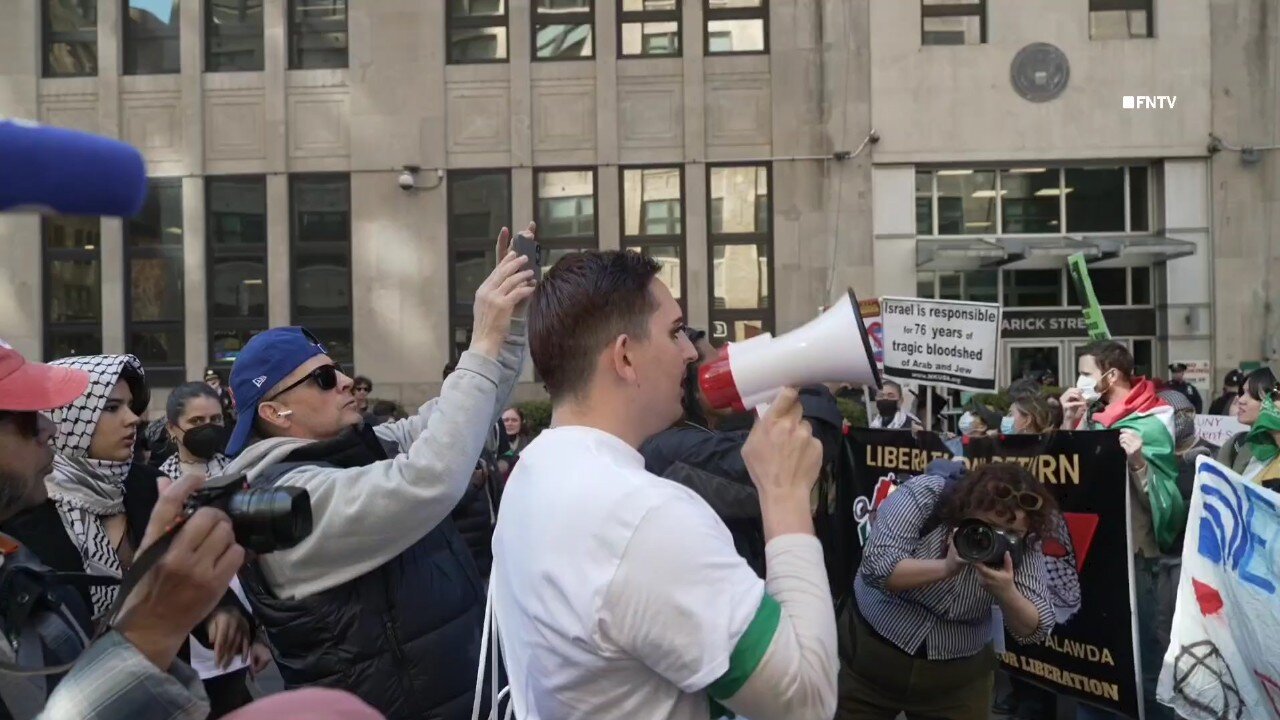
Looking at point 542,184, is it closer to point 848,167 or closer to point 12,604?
point 848,167

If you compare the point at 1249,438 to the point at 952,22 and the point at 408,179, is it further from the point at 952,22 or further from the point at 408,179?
the point at 408,179

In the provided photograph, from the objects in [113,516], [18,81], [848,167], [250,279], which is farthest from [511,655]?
[18,81]

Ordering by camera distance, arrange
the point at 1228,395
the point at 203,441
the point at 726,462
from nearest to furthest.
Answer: the point at 726,462
the point at 203,441
the point at 1228,395

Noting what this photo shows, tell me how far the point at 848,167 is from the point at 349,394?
1951 centimetres

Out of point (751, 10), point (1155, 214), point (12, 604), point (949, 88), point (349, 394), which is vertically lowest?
point (12, 604)

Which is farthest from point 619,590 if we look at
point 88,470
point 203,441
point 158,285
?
point 158,285

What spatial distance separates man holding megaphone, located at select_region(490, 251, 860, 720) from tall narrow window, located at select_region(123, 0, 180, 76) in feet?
76.4

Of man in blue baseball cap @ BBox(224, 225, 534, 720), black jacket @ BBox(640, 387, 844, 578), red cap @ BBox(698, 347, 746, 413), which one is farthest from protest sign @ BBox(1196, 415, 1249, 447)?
red cap @ BBox(698, 347, 746, 413)

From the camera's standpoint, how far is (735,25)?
2286cm

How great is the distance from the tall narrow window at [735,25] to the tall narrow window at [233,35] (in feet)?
28.3

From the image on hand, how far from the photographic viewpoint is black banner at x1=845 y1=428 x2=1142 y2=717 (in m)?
6.16

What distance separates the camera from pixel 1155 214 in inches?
→ 891

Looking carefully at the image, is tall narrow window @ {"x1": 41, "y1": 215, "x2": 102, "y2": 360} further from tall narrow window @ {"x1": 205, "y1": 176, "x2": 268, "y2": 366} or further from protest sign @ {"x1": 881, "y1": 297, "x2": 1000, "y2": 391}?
protest sign @ {"x1": 881, "y1": 297, "x2": 1000, "y2": 391}

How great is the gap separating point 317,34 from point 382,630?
21943mm
